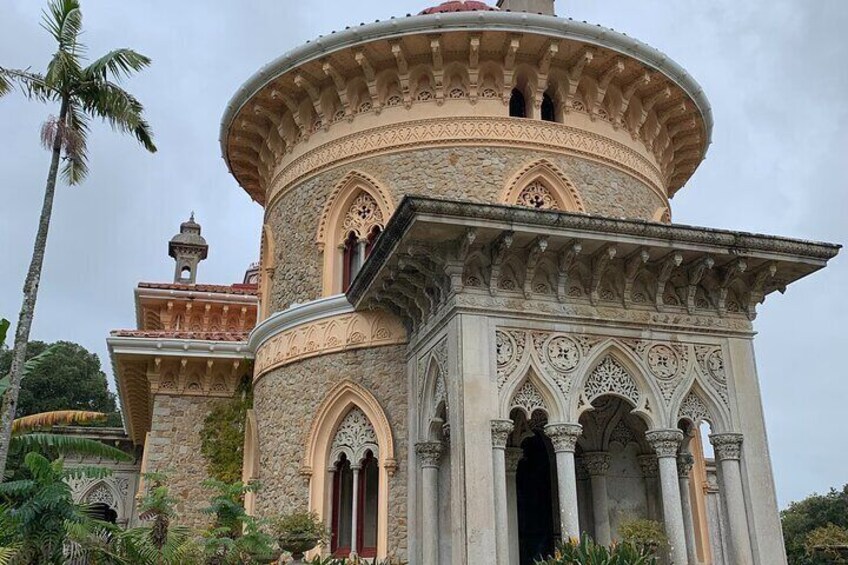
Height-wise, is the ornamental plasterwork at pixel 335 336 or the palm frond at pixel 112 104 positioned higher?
the palm frond at pixel 112 104

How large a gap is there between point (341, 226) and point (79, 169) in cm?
419

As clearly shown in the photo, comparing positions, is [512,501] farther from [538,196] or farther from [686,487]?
[538,196]

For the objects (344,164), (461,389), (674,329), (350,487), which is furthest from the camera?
(344,164)

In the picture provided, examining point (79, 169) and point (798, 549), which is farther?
point (798, 549)

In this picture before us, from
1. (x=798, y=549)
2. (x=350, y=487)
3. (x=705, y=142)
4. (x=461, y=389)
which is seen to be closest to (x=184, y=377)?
(x=350, y=487)

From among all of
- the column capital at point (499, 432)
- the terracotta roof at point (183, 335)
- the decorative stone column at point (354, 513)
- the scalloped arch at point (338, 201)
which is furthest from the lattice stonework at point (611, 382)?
the terracotta roof at point (183, 335)

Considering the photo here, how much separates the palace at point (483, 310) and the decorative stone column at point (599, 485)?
0.11ft

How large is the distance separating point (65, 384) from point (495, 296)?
4396cm

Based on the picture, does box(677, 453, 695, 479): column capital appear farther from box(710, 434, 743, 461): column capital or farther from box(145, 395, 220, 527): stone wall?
box(145, 395, 220, 527): stone wall

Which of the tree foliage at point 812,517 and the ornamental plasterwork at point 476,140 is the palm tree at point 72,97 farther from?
the tree foliage at point 812,517

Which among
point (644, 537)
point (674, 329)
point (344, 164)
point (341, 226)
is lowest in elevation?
point (644, 537)

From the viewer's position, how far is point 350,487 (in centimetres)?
1233

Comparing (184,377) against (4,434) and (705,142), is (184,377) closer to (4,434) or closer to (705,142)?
(4,434)

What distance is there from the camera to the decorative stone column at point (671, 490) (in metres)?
9.33
